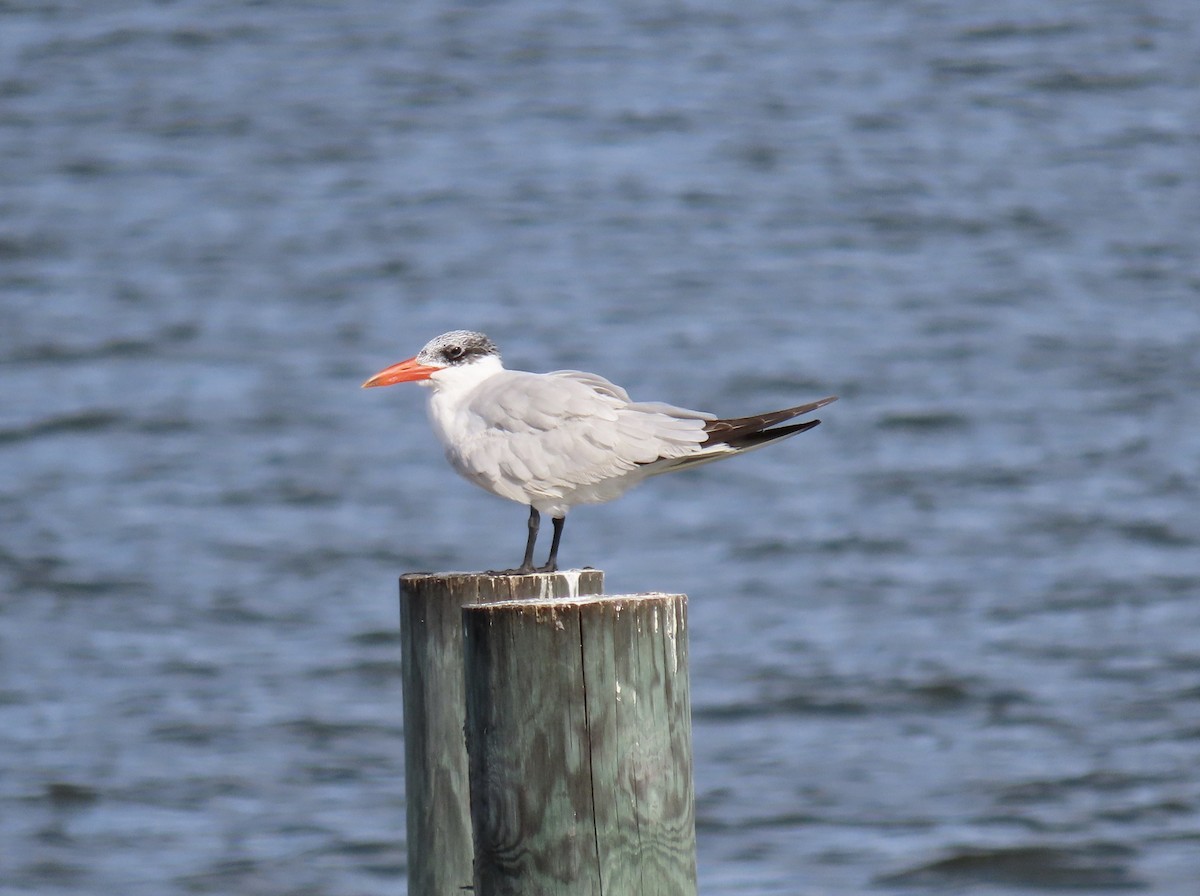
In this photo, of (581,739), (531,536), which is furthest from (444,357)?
(581,739)

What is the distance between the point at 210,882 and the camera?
28.8 feet

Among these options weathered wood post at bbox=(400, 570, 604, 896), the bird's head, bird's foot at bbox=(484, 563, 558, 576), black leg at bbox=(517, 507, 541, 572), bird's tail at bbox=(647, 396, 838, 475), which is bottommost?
weathered wood post at bbox=(400, 570, 604, 896)

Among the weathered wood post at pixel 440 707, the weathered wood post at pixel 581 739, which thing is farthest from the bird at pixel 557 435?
the weathered wood post at pixel 581 739

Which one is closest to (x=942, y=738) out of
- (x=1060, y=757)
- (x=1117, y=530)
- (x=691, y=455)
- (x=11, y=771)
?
(x=1060, y=757)

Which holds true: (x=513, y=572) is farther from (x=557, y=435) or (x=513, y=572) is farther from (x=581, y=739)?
(x=581, y=739)

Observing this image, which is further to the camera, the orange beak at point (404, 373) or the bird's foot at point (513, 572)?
the orange beak at point (404, 373)

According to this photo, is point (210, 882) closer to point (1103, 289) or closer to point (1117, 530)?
point (1117, 530)

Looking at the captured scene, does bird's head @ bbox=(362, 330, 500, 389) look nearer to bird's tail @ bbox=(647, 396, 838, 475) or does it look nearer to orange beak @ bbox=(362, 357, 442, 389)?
orange beak @ bbox=(362, 357, 442, 389)

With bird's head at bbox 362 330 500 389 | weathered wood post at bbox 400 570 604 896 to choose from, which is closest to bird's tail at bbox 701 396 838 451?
weathered wood post at bbox 400 570 604 896

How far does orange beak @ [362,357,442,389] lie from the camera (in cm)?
526

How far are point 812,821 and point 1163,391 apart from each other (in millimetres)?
9051

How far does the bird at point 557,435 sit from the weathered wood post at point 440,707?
0.79 ft

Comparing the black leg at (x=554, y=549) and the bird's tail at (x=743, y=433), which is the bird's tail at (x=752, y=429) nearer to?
the bird's tail at (x=743, y=433)

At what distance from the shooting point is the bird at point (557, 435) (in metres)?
4.59
